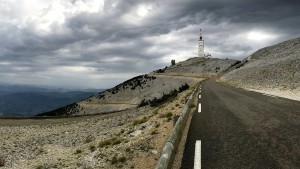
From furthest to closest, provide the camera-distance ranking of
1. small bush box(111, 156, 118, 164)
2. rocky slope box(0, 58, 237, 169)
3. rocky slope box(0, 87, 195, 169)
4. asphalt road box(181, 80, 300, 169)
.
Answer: rocky slope box(0, 58, 237, 169)
rocky slope box(0, 87, 195, 169)
small bush box(111, 156, 118, 164)
asphalt road box(181, 80, 300, 169)

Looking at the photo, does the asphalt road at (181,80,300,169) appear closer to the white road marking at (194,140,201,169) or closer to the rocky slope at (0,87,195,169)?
the white road marking at (194,140,201,169)

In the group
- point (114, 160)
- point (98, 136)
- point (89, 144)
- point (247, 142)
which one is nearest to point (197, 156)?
point (247, 142)

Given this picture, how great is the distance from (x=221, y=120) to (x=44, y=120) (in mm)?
35284

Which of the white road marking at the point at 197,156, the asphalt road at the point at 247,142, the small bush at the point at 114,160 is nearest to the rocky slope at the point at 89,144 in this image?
the small bush at the point at 114,160

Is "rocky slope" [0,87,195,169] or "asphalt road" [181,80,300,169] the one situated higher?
"asphalt road" [181,80,300,169]

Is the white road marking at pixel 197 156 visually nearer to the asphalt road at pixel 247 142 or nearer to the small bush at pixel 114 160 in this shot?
the asphalt road at pixel 247 142

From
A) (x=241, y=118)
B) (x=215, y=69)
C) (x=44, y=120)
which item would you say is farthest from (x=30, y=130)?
(x=215, y=69)

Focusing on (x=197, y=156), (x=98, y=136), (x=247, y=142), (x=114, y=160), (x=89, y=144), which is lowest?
(x=98, y=136)

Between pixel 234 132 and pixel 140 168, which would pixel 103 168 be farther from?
pixel 234 132

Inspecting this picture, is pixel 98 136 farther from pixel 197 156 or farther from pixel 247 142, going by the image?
pixel 197 156

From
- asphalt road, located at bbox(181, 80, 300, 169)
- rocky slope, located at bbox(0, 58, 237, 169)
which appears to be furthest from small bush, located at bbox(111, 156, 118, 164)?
asphalt road, located at bbox(181, 80, 300, 169)

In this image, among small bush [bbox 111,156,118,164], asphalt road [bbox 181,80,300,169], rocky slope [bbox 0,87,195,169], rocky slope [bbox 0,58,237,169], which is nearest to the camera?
asphalt road [bbox 181,80,300,169]

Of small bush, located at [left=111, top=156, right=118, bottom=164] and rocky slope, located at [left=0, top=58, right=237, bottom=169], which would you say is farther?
rocky slope, located at [left=0, top=58, right=237, bottom=169]

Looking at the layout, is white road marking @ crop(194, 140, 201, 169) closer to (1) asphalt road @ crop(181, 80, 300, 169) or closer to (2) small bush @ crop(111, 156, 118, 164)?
(1) asphalt road @ crop(181, 80, 300, 169)
